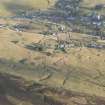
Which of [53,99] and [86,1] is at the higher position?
[86,1]

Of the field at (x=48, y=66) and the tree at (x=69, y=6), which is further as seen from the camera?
the tree at (x=69, y=6)

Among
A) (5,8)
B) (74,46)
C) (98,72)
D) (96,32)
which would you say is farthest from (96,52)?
(5,8)

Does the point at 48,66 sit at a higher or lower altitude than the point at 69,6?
lower

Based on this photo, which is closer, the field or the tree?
the field

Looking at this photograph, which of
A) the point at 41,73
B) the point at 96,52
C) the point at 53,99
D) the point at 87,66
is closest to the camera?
the point at 53,99

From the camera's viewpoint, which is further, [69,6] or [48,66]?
[69,6]

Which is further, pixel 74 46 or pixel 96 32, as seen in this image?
pixel 96 32

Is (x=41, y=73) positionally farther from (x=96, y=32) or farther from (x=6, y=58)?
(x=96, y=32)

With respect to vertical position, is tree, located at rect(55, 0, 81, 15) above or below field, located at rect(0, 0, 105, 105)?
above

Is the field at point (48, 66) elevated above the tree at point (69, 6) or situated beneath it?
situated beneath

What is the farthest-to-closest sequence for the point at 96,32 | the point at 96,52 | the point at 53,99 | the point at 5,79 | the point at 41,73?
the point at 96,32 → the point at 96,52 → the point at 41,73 → the point at 5,79 → the point at 53,99
